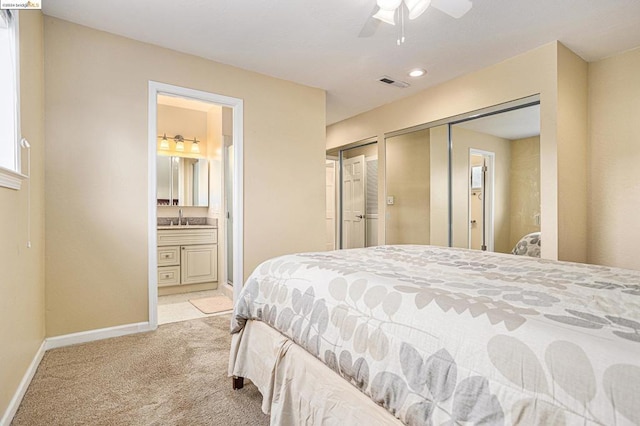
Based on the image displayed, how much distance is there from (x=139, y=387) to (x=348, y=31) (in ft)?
9.63

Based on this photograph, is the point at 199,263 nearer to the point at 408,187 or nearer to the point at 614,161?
the point at 408,187

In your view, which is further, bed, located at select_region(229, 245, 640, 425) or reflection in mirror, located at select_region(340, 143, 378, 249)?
reflection in mirror, located at select_region(340, 143, 378, 249)

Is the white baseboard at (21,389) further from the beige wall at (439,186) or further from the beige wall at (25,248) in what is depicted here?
the beige wall at (439,186)

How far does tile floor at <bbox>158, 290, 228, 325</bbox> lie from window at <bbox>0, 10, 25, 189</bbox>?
1.92m

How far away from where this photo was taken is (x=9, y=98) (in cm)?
171

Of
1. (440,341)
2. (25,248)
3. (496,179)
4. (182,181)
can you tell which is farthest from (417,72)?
(25,248)

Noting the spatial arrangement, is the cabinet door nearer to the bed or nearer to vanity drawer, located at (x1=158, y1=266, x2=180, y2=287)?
vanity drawer, located at (x1=158, y1=266, x2=180, y2=287)

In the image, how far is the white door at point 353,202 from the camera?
17.7ft

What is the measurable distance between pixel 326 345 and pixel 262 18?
2.42m

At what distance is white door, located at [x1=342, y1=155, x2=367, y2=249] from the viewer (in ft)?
17.7

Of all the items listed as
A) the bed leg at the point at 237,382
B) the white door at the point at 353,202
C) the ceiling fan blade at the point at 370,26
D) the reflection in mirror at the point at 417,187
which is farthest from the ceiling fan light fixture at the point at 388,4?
the white door at the point at 353,202

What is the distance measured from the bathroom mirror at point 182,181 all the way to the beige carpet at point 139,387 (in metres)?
2.48

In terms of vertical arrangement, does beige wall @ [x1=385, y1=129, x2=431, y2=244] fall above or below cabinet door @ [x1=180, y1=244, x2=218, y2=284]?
above

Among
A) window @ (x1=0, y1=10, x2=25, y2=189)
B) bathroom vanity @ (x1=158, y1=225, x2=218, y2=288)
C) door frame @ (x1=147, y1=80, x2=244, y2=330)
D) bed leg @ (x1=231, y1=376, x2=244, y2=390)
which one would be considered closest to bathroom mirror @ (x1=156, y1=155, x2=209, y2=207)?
bathroom vanity @ (x1=158, y1=225, x2=218, y2=288)
